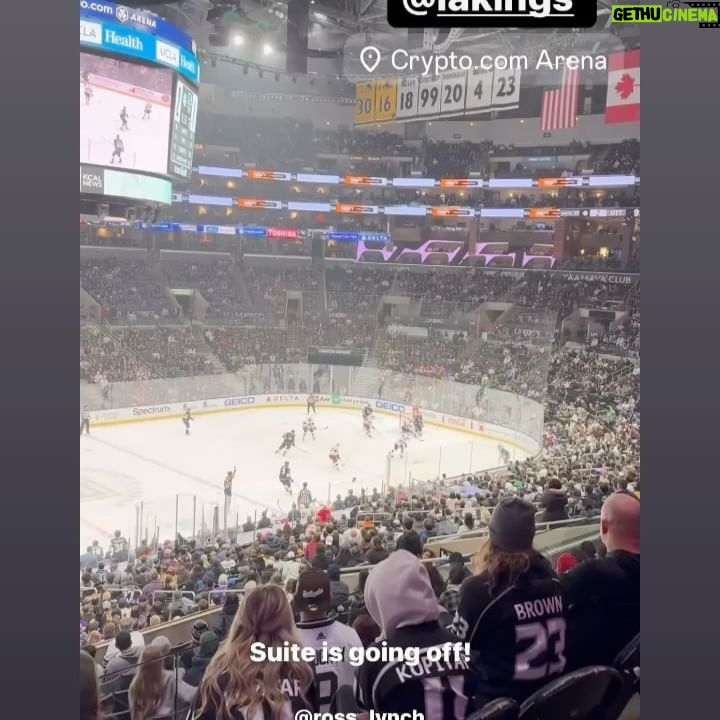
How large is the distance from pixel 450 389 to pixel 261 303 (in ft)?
20.4

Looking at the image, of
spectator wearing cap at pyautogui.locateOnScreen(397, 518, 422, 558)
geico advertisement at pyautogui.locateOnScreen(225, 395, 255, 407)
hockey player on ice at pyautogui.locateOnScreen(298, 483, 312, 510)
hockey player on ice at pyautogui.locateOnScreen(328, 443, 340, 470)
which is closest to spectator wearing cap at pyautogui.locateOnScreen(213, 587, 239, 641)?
spectator wearing cap at pyautogui.locateOnScreen(397, 518, 422, 558)

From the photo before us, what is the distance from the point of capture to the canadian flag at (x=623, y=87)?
4.94 meters

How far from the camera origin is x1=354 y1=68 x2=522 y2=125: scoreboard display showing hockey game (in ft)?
16.8

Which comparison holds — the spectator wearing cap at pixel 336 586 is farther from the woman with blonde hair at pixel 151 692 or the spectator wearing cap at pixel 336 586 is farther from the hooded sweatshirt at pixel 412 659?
the woman with blonde hair at pixel 151 692

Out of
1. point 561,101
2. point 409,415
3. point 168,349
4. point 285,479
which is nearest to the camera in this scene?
point 561,101

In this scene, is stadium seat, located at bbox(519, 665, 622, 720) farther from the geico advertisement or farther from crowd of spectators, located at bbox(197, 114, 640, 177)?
the geico advertisement

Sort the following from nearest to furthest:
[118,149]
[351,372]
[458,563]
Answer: [458,563] < [118,149] < [351,372]

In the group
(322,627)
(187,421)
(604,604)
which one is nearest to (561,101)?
(604,604)

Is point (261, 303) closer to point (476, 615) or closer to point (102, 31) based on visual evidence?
point (102, 31)

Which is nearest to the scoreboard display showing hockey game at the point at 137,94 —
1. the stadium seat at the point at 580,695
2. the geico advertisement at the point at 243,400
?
the stadium seat at the point at 580,695

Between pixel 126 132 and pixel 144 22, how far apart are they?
3.62 feet

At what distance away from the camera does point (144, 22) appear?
25.9 feet

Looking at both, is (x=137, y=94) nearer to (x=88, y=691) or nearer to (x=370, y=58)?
(x=370, y=58)

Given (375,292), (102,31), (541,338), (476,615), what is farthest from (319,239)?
(476,615)
